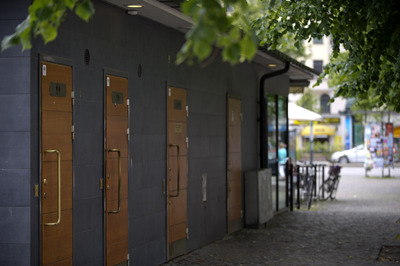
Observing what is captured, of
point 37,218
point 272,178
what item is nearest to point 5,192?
point 37,218

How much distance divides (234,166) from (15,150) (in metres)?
7.48

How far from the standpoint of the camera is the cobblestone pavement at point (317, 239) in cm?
1087

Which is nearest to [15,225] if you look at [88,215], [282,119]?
[88,215]

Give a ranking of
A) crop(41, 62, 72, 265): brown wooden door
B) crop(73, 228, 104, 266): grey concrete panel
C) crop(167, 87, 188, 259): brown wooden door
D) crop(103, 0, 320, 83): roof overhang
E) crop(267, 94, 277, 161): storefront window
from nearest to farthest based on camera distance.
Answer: crop(41, 62, 72, 265): brown wooden door
crop(73, 228, 104, 266): grey concrete panel
crop(103, 0, 320, 83): roof overhang
crop(167, 87, 188, 259): brown wooden door
crop(267, 94, 277, 161): storefront window

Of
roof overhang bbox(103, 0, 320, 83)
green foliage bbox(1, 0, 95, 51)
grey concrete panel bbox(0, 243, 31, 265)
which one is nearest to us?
green foliage bbox(1, 0, 95, 51)

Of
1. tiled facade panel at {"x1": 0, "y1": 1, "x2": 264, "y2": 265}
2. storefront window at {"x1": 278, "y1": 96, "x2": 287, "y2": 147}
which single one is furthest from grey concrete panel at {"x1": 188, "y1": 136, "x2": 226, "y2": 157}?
storefront window at {"x1": 278, "y1": 96, "x2": 287, "y2": 147}

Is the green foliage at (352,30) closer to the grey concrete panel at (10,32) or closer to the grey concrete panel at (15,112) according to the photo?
the grey concrete panel at (10,32)

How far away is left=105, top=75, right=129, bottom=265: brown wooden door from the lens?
8695 millimetres

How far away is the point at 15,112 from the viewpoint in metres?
6.96

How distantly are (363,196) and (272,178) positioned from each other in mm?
6792

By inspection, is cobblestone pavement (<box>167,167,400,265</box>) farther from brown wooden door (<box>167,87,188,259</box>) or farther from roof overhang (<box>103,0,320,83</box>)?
roof overhang (<box>103,0,320,83</box>)

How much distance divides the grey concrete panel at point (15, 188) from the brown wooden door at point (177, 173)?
12.4ft

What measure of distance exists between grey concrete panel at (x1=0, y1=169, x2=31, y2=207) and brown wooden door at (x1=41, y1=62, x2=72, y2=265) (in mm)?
238

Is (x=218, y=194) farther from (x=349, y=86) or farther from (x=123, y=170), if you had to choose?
(x=123, y=170)
